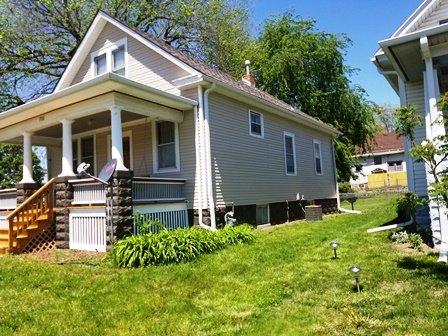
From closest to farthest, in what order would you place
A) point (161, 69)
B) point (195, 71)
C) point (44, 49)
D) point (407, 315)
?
1. point (407, 315)
2. point (195, 71)
3. point (161, 69)
4. point (44, 49)

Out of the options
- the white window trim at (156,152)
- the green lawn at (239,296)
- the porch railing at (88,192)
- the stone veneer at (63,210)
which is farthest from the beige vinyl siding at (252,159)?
the green lawn at (239,296)

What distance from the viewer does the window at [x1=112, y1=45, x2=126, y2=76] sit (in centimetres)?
1389

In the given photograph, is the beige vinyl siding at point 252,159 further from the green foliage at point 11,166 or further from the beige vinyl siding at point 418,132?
the green foliage at point 11,166

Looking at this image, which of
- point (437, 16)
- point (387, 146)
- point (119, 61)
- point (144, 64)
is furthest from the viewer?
point (387, 146)

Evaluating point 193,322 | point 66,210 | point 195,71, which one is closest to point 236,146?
point 195,71

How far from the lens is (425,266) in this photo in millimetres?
6164

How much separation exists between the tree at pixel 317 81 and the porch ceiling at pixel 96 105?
20.1 m

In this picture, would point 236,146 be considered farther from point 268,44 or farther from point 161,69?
point 268,44

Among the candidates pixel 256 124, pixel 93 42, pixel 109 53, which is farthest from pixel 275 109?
pixel 93 42

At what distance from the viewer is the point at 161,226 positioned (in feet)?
32.4

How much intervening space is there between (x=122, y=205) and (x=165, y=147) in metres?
3.36

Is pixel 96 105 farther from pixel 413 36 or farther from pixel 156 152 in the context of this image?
pixel 413 36

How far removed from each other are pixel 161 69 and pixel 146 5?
15.3m

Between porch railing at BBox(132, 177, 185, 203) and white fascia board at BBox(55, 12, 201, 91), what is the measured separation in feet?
10.1
